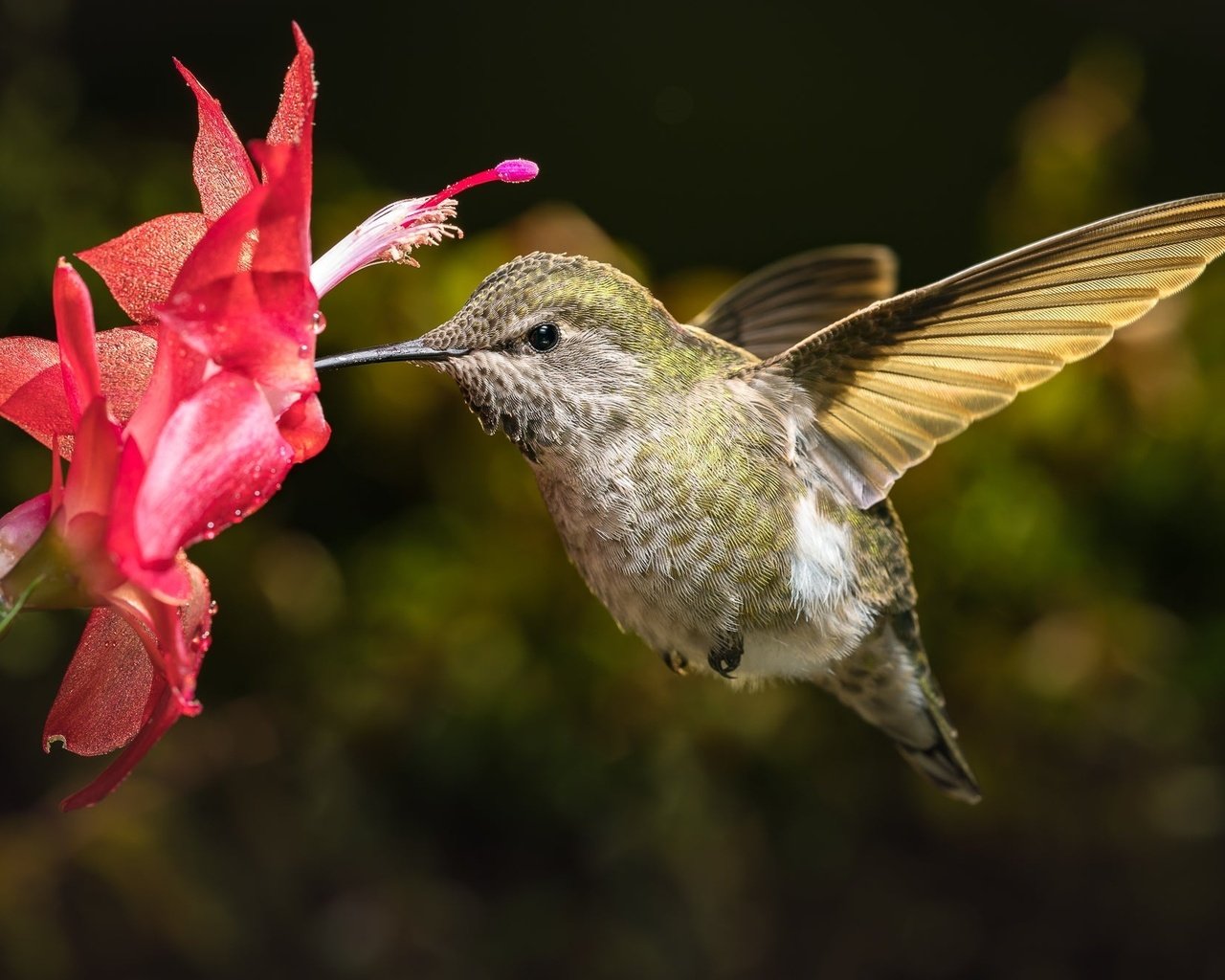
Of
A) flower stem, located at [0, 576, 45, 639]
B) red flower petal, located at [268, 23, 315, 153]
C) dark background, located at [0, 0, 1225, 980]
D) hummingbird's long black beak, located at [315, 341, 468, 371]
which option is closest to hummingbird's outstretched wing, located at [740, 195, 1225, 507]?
hummingbird's long black beak, located at [315, 341, 468, 371]

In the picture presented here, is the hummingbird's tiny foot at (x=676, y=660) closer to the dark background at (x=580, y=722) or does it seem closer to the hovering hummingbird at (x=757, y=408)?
the hovering hummingbird at (x=757, y=408)

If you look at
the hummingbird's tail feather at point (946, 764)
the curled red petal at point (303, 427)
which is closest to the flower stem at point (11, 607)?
the curled red petal at point (303, 427)

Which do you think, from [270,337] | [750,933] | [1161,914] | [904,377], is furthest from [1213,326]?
[270,337]

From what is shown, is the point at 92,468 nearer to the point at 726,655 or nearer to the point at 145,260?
the point at 145,260

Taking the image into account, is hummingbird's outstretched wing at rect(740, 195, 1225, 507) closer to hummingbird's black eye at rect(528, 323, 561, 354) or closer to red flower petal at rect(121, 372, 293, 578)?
hummingbird's black eye at rect(528, 323, 561, 354)

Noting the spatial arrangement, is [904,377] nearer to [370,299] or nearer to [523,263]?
[523,263]
